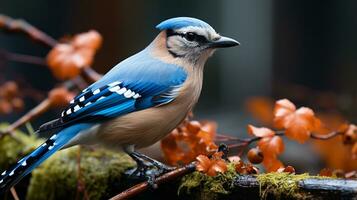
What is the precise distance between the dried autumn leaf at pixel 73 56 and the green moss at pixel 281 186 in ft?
4.62

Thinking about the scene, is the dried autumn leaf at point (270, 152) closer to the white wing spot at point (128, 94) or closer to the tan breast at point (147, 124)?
the tan breast at point (147, 124)

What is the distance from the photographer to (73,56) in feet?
11.3

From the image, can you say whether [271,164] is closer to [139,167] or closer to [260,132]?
[260,132]

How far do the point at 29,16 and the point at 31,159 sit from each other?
13.3 ft

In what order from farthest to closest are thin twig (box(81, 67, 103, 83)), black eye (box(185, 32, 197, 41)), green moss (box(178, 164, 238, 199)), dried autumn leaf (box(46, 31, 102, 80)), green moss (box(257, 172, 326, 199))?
1. thin twig (box(81, 67, 103, 83))
2. dried autumn leaf (box(46, 31, 102, 80))
3. black eye (box(185, 32, 197, 41))
4. green moss (box(178, 164, 238, 199))
5. green moss (box(257, 172, 326, 199))

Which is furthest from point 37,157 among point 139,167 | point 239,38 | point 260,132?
point 239,38

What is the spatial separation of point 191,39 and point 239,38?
11.5 feet

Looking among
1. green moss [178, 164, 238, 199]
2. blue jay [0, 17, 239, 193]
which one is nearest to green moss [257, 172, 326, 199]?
green moss [178, 164, 238, 199]

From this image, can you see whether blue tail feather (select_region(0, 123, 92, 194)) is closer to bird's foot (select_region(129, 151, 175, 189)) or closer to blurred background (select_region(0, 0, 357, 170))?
Result: bird's foot (select_region(129, 151, 175, 189))

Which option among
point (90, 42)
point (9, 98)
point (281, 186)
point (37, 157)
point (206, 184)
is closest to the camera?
point (281, 186)

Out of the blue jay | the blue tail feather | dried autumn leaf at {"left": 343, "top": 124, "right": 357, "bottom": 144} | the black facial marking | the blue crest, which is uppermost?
the blue crest

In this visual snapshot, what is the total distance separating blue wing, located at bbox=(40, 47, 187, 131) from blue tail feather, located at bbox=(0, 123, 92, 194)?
37mm

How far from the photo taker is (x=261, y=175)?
7.47 ft

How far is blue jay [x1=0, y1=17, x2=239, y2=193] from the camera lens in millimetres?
2727
